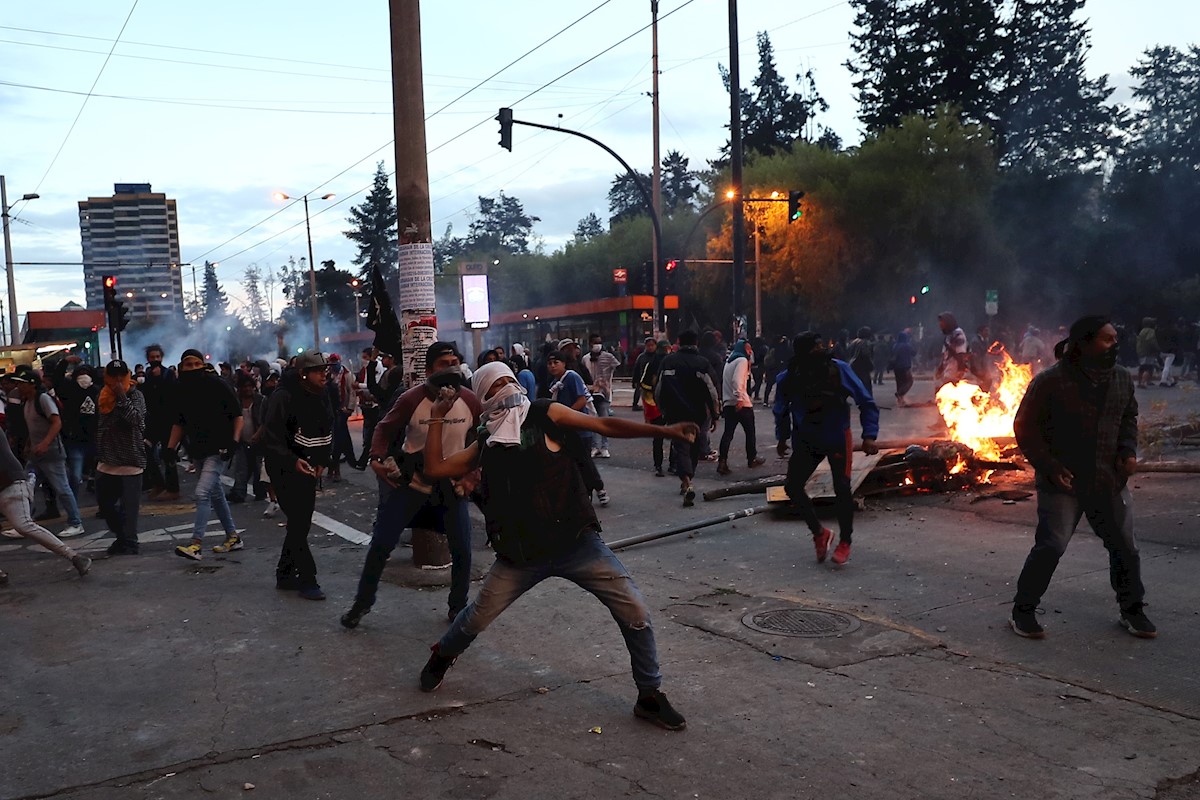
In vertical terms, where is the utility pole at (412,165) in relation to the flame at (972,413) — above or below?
above

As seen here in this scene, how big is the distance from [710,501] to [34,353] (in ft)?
85.1

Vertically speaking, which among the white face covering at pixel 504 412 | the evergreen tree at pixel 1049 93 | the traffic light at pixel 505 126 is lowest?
the white face covering at pixel 504 412

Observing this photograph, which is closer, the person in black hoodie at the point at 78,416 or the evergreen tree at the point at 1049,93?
the person in black hoodie at the point at 78,416

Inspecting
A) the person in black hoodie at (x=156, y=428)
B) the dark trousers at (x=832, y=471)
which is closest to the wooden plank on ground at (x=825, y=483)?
the dark trousers at (x=832, y=471)

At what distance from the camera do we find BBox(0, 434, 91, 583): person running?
7.69 metres

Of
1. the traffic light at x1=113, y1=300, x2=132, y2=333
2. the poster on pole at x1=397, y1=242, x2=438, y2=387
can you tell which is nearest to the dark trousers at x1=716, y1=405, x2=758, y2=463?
the poster on pole at x1=397, y1=242, x2=438, y2=387

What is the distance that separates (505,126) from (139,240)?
12170cm

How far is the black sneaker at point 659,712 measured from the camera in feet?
14.6

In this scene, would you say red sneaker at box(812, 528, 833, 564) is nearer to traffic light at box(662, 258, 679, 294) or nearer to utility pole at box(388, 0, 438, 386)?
utility pole at box(388, 0, 438, 386)

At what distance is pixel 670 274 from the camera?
1383 inches

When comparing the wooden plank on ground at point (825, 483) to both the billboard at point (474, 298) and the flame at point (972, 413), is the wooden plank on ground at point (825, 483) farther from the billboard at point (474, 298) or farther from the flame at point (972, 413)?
the billboard at point (474, 298)

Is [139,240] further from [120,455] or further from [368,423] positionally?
[120,455]

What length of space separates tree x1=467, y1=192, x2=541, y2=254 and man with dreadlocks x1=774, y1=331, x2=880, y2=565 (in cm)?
13054

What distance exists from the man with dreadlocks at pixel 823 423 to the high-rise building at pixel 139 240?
126381mm
